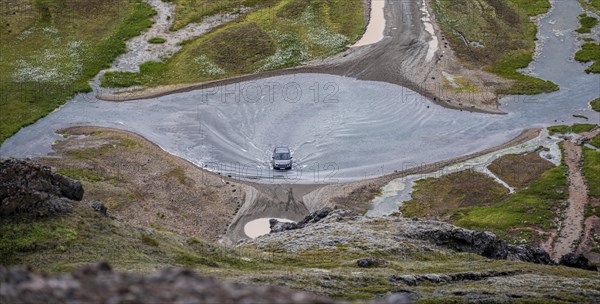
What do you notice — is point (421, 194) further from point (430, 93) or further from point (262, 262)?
point (262, 262)

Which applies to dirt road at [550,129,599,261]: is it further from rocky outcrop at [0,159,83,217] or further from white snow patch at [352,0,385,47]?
rocky outcrop at [0,159,83,217]

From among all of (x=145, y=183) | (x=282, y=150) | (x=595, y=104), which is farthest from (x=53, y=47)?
(x=595, y=104)

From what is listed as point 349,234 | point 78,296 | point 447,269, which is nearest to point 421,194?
point 349,234

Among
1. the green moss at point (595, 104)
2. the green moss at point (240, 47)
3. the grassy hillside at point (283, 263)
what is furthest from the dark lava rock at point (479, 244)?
the green moss at point (240, 47)

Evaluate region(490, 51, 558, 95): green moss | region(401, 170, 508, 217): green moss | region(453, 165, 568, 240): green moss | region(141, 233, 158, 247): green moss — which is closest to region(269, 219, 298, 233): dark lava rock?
region(401, 170, 508, 217): green moss

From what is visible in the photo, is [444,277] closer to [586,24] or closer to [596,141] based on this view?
[596,141]

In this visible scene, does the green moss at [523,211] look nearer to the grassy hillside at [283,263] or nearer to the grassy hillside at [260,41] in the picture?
the grassy hillside at [283,263]
